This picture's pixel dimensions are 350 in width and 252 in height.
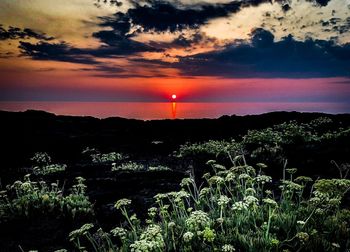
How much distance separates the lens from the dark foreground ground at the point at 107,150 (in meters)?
9.16

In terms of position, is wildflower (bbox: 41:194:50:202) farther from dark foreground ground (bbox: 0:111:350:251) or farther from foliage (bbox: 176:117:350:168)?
foliage (bbox: 176:117:350:168)

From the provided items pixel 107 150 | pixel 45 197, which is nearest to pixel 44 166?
pixel 107 150

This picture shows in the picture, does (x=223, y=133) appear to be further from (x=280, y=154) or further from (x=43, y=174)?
(x=43, y=174)

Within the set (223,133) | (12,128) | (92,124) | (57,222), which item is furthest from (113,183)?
(92,124)

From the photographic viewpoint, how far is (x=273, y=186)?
1070 cm

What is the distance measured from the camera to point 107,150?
22.5 meters

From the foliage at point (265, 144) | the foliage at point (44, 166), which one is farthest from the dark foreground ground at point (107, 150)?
the foliage at point (265, 144)

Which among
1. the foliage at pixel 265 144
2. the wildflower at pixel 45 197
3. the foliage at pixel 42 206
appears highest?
the foliage at pixel 265 144

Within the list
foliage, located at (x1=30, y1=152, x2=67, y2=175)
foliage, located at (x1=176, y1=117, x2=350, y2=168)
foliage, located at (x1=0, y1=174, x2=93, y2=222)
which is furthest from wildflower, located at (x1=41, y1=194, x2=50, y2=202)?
foliage, located at (x1=176, y1=117, x2=350, y2=168)

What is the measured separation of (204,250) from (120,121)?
29.4 m

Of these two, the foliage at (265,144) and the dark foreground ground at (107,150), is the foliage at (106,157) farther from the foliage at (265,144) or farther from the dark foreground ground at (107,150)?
the foliage at (265,144)

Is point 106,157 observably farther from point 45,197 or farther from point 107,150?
point 45,197

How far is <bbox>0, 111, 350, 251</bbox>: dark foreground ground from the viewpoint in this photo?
30.1 ft

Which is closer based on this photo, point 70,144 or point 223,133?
point 70,144
